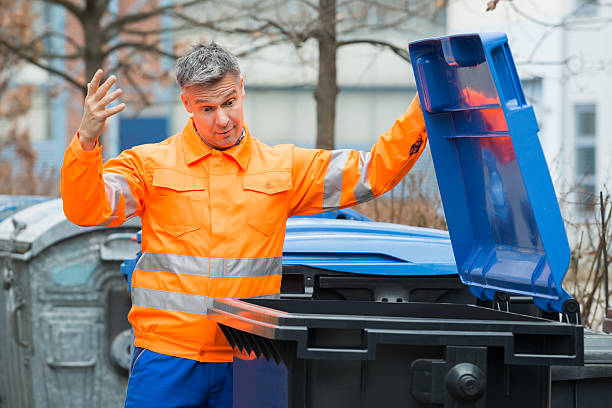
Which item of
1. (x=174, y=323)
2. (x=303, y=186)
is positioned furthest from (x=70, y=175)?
(x=303, y=186)

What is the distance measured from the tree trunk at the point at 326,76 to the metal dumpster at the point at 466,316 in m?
3.58

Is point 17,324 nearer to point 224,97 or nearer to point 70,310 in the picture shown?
point 70,310

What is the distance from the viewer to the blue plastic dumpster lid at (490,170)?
282 cm

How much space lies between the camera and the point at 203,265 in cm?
317

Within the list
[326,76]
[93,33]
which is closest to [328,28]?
[326,76]

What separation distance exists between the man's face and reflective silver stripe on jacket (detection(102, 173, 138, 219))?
0.33m

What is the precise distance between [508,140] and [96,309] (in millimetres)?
3246

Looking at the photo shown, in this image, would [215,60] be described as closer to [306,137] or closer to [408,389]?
[408,389]

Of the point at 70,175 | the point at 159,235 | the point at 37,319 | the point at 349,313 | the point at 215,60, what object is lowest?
the point at 37,319

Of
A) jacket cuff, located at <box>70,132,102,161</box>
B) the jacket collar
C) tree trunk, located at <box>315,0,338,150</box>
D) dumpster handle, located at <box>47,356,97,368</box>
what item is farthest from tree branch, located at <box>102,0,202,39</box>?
jacket cuff, located at <box>70,132,102,161</box>

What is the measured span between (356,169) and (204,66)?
2.13ft

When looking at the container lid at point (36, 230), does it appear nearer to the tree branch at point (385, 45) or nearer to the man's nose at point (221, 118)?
the tree branch at point (385, 45)

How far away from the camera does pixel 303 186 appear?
11.1 ft

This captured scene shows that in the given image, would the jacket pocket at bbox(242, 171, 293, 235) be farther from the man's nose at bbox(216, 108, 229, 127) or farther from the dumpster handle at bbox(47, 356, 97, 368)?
the dumpster handle at bbox(47, 356, 97, 368)
